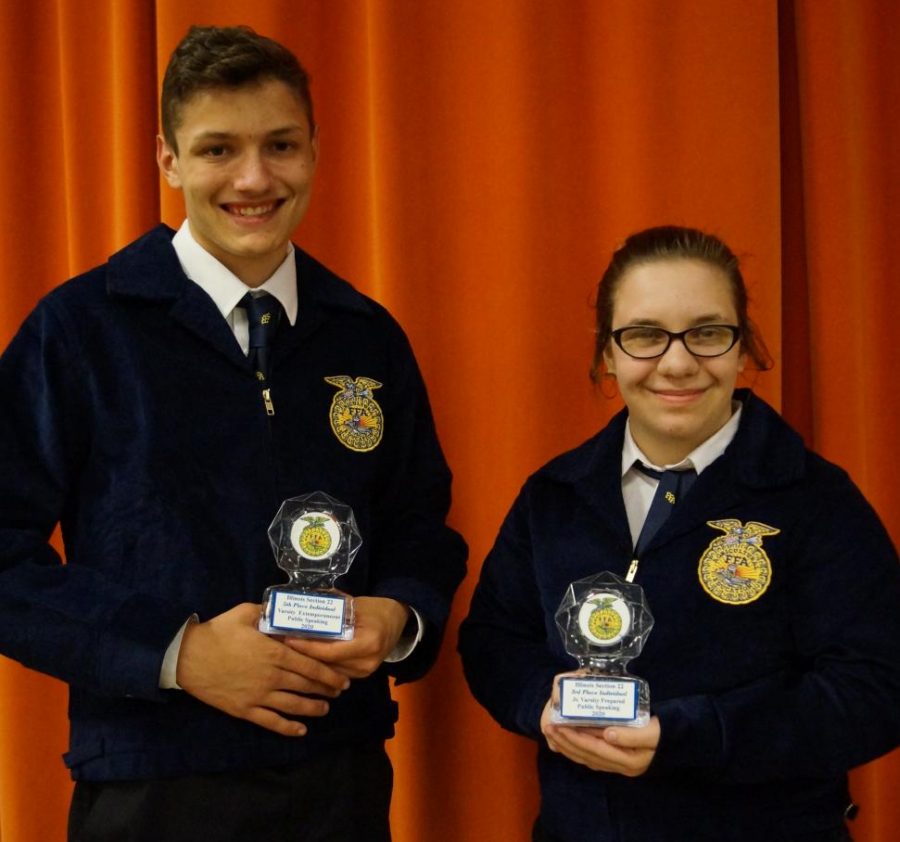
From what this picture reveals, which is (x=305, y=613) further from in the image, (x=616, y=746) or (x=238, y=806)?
(x=616, y=746)

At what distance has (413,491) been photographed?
2.14 m

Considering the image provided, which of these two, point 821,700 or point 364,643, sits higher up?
point 364,643

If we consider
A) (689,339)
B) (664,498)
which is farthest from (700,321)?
(664,498)

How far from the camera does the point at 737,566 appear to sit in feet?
6.06

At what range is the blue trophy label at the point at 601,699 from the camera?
1675mm

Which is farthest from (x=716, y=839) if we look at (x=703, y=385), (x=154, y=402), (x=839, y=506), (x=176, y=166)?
(x=176, y=166)

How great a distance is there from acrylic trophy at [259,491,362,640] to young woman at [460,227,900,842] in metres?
0.38

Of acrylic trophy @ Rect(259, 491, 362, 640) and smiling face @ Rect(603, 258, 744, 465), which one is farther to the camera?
smiling face @ Rect(603, 258, 744, 465)

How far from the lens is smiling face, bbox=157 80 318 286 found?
1.91m

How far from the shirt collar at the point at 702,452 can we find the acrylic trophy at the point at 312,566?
519mm

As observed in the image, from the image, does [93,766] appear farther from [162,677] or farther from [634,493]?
[634,493]

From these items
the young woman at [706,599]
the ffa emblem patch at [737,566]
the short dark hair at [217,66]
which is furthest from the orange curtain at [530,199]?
the ffa emblem patch at [737,566]

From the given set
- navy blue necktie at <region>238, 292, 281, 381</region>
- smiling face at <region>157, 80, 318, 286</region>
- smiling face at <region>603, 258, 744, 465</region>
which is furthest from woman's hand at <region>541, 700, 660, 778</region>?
smiling face at <region>157, 80, 318, 286</region>

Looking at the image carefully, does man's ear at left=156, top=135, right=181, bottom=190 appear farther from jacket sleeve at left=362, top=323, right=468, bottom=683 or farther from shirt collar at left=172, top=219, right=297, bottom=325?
jacket sleeve at left=362, top=323, right=468, bottom=683
